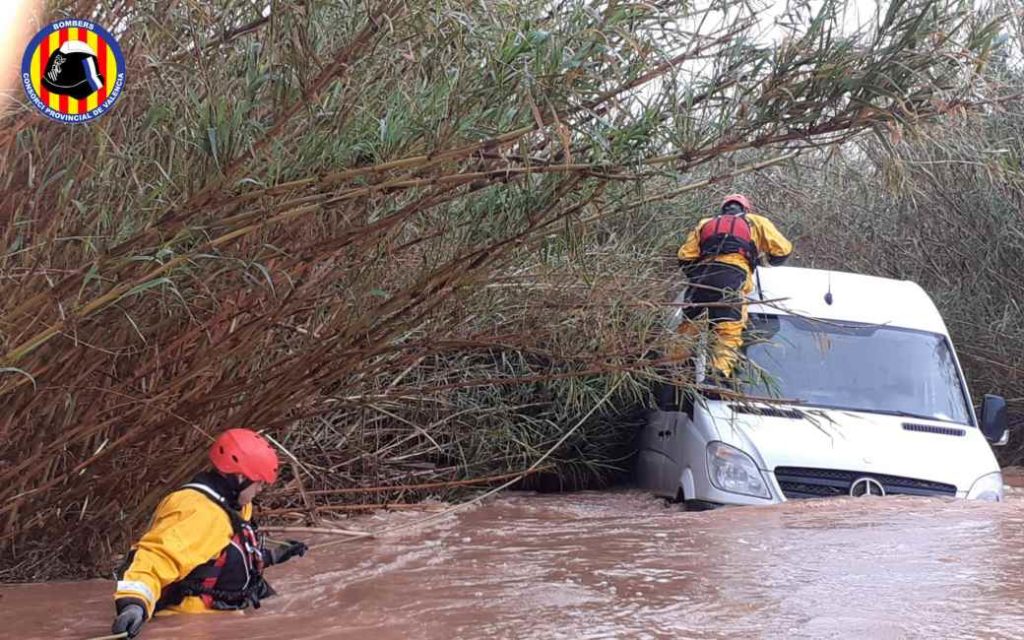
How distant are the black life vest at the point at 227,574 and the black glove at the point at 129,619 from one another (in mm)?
416

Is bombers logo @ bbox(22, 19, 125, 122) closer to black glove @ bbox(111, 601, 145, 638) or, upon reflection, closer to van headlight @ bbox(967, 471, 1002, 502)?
black glove @ bbox(111, 601, 145, 638)

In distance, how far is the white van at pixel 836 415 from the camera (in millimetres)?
7465

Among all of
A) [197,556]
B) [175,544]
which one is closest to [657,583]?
[197,556]

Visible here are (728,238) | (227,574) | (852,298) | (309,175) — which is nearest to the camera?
(309,175)

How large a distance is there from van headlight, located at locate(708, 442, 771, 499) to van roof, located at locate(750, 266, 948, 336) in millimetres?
1191

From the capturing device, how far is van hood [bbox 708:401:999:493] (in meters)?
7.47

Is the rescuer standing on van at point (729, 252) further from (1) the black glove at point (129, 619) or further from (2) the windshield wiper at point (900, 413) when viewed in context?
(1) the black glove at point (129, 619)

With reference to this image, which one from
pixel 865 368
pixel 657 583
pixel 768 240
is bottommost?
pixel 657 583

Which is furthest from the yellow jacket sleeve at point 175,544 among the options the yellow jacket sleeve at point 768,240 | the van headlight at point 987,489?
the yellow jacket sleeve at point 768,240

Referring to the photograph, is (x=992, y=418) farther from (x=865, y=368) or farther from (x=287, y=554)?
(x=287, y=554)

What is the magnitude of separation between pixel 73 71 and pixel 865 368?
5495 mm

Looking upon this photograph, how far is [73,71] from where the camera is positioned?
423 cm

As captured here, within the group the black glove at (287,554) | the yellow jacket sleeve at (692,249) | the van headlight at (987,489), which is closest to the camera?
the black glove at (287,554)

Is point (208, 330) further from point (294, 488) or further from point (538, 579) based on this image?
point (294, 488)
